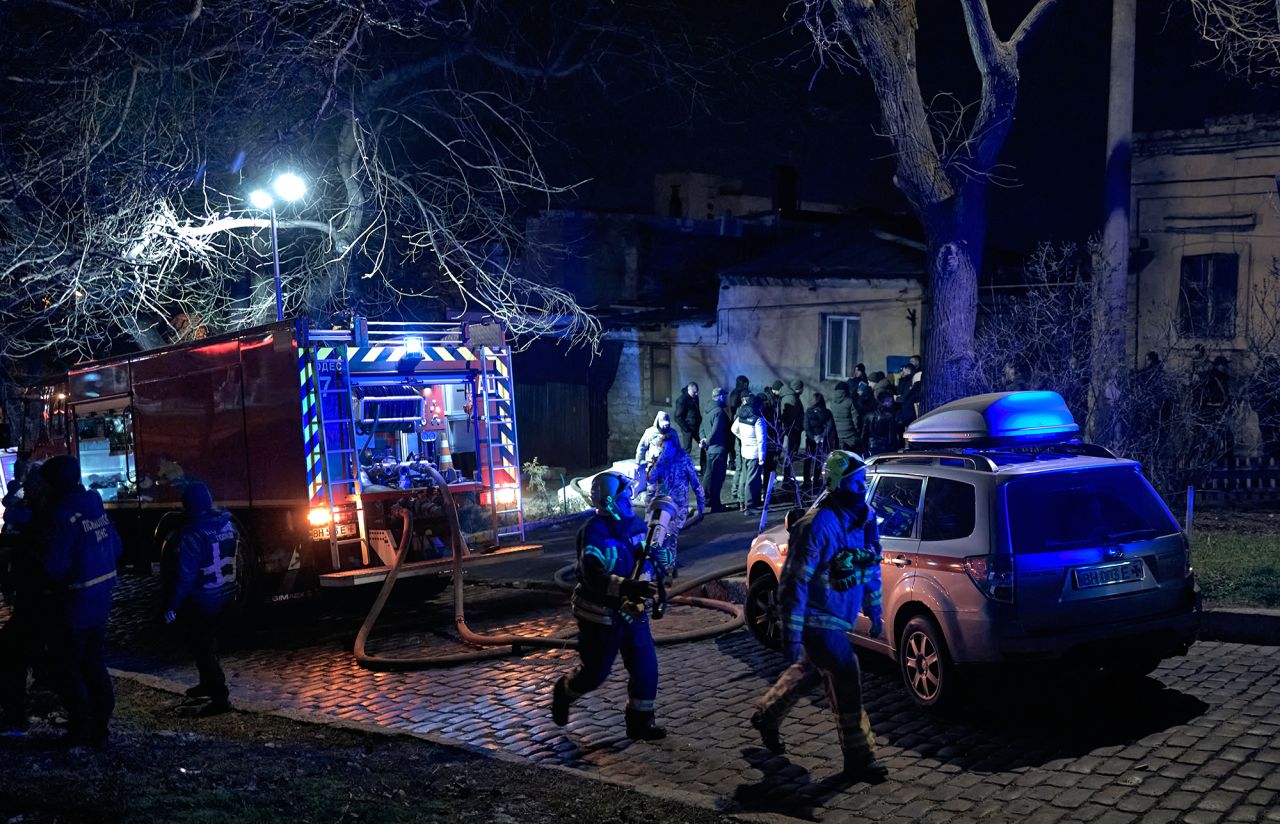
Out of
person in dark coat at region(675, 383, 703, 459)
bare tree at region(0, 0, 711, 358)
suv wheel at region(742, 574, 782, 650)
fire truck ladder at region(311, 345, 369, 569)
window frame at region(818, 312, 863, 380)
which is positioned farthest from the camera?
window frame at region(818, 312, 863, 380)

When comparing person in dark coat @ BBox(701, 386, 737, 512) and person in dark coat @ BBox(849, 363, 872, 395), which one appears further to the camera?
person in dark coat @ BBox(849, 363, 872, 395)

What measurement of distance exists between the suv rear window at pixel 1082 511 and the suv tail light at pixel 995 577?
141 mm

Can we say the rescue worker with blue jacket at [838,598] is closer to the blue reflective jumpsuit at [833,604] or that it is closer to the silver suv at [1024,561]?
the blue reflective jumpsuit at [833,604]

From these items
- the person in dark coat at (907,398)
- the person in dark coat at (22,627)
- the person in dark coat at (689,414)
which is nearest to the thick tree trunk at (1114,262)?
the person in dark coat at (907,398)

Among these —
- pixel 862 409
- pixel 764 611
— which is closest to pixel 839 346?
pixel 862 409

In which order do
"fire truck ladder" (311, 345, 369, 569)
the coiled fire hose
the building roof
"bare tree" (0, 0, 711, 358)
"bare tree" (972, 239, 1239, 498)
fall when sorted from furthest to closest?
the building roof < "bare tree" (0, 0, 711, 358) < "bare tree" (972, 239, 1239, 498) < "fire truck ladder" (311, 345, 369, 569) < the coiled fire hose

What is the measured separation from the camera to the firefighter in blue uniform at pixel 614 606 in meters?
6.71

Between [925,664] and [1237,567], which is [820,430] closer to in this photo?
[1237,567]

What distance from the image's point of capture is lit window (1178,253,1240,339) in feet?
63.3

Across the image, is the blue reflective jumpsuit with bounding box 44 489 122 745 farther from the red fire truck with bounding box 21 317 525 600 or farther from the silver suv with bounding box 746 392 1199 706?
the silver suv with bounding box 746 392 1199 706

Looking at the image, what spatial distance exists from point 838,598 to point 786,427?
34.5 feet

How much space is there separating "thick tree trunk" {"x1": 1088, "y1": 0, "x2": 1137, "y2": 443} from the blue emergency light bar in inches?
181

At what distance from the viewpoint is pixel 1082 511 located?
6859 millimetres

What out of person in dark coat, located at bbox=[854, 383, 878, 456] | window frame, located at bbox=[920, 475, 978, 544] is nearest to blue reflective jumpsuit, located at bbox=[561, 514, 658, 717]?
window frame, located at bbox=[920, 475, 978, 544]
